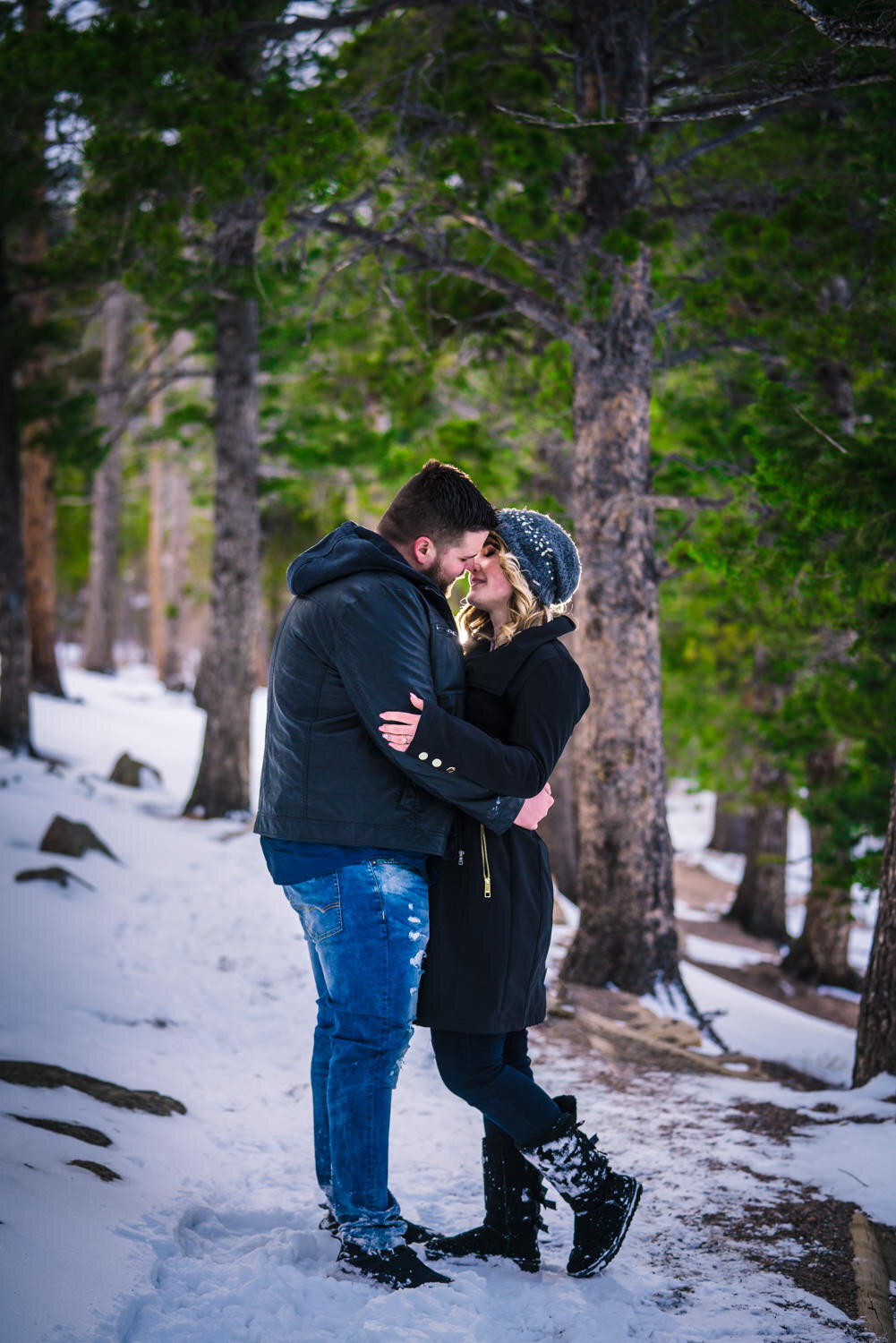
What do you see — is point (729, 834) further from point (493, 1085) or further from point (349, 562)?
point (349, 562)

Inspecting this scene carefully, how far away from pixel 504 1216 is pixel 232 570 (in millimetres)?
8550

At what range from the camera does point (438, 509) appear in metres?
3.19

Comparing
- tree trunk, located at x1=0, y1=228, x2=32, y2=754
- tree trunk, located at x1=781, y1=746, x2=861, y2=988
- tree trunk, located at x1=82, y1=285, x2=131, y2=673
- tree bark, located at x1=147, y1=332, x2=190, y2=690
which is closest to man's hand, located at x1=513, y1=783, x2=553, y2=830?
tree trunk, located at x1=781, y1=746, x2=861, y2=988

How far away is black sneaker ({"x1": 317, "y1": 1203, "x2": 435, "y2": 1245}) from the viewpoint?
3229 mm

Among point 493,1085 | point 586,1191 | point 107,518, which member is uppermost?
point 107,518

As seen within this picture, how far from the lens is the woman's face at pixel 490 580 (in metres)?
3.38

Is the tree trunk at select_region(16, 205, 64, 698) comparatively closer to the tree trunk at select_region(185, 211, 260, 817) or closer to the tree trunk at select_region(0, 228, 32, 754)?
the tree trunk at select_region(0, 228, 32, 754)

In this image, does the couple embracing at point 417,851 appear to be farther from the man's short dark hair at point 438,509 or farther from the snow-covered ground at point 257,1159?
the snow-covered ground at point 257,1159

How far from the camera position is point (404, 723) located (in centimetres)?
283

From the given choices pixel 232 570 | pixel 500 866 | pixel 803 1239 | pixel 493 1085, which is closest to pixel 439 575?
pixel 500 866

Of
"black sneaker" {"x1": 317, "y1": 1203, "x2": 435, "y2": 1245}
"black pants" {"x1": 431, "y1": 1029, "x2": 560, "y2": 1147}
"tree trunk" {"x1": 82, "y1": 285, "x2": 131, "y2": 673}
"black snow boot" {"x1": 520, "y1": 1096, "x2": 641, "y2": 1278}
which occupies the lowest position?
"black sneaker" {"x1": 317, "y1": 1203, "x2": 435, "y2": 1245}

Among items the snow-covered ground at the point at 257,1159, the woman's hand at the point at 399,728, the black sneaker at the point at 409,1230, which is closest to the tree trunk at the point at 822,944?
the snow-covered ground at the point at 257,1159

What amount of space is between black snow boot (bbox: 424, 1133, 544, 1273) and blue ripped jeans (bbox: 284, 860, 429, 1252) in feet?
0.89

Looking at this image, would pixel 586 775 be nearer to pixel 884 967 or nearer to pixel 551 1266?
pixel 884 967
